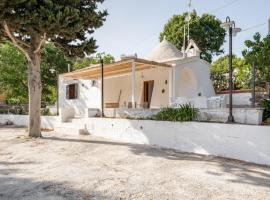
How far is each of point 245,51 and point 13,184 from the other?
8.58 m

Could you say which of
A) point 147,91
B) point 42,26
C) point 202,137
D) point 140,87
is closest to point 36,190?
point 202,137

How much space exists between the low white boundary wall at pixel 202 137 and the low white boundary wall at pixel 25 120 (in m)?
6.36

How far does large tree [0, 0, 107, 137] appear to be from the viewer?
11.7 metres

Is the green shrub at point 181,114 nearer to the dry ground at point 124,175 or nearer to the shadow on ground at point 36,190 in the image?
the dry ground at point 124,175

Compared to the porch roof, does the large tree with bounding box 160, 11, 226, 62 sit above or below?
above

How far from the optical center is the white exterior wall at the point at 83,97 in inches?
880

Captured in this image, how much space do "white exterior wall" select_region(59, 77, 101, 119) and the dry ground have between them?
36.0ft

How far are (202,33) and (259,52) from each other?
3041 cm

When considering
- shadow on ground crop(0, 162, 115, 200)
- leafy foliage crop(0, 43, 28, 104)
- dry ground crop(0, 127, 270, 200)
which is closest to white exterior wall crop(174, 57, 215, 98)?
dry ground crop(0, 127, 270, 200)

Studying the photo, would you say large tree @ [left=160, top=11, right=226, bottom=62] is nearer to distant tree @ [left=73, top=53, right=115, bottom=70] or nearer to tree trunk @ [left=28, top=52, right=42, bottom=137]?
distant tree @ [left=73, top=53, right=115, bottom=70]

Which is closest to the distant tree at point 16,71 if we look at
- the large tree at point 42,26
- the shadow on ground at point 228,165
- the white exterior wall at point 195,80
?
the large tree at point 42,26

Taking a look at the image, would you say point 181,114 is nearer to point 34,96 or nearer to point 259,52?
point 259,52

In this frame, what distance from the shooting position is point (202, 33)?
3847cm

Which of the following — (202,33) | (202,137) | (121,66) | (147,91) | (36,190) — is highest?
(202,33)
